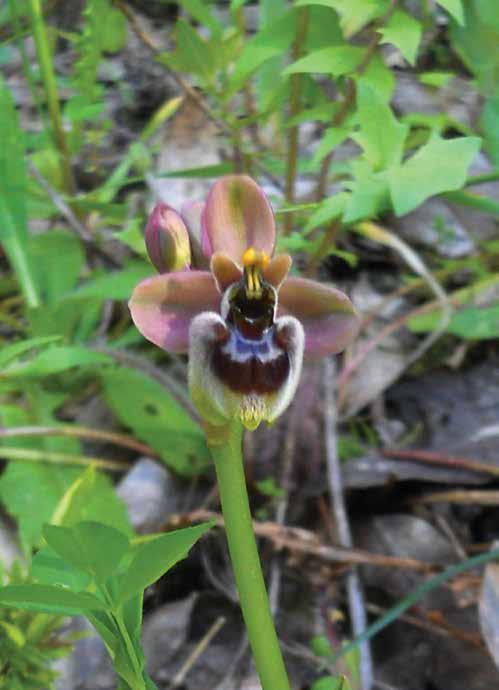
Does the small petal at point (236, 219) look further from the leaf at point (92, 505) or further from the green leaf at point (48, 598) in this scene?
the leaf at point (92, 505)

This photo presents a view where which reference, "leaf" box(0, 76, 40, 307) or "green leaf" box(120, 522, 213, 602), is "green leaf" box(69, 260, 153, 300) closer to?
"leaf" box(0, 76, 40, 307)

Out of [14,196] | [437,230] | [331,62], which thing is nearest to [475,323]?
[437,230]

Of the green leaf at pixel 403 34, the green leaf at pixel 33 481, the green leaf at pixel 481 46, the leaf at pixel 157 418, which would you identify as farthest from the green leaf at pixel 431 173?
the green leaf at pixel 33 481

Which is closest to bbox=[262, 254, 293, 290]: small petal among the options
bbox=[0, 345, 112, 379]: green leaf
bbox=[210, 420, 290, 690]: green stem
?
bbox=[210, 420, 290, 690]: green stem

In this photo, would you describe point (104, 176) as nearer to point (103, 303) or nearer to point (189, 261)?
point (103, 303)

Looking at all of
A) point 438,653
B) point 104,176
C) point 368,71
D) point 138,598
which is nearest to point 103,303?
point 104,176
